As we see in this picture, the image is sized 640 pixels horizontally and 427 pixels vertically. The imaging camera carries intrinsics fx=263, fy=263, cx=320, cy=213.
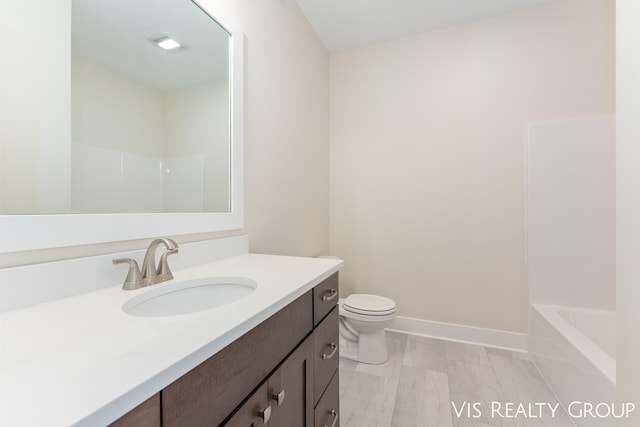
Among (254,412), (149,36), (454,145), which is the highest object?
(149,36)

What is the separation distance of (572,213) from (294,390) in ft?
7.13

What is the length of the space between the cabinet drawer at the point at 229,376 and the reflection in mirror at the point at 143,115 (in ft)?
1.98

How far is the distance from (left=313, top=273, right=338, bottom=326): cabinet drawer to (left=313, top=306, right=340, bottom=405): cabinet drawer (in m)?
0.03

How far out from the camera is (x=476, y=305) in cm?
205

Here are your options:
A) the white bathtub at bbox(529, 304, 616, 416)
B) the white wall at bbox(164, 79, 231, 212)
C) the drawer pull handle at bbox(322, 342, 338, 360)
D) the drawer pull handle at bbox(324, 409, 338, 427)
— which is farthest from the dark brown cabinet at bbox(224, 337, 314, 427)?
the white bathtub at bbox(529, 304, 616, 416)

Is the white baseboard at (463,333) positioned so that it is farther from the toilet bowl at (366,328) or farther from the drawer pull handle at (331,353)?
the drawer pull handle at (331,353)

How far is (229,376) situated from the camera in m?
0.50

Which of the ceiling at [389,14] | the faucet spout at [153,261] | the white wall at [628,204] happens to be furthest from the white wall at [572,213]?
the faucet spout at [153,261]

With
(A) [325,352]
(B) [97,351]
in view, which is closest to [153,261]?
(B) [97,351]

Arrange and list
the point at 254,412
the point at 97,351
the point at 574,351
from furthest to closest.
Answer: the point at 574,351
the point at 254,412
the point at 97,351

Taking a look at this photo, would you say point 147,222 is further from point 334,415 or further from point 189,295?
point 334,415

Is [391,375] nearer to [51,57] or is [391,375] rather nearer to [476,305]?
[476,305]

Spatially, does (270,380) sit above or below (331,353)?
above

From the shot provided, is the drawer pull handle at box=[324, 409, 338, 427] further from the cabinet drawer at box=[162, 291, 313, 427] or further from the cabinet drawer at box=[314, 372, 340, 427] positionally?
the cabinet drawer at box=[162, 291, 313, 427]
